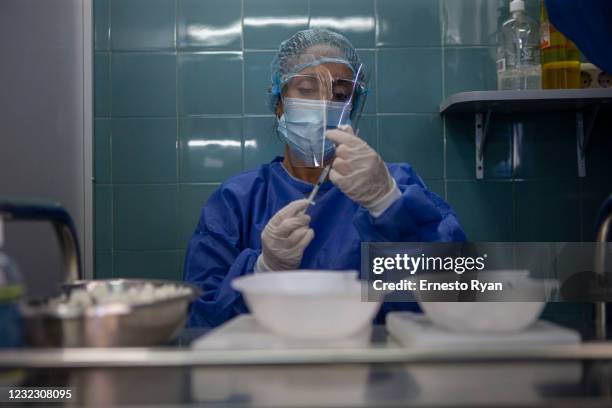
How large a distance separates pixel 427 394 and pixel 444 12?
1.68 meters

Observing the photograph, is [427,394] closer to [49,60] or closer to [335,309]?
[335,309]

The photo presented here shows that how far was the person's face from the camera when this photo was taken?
1.42 meters

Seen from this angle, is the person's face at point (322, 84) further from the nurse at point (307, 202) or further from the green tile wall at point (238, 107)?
the green tile wall at point (238, 107)

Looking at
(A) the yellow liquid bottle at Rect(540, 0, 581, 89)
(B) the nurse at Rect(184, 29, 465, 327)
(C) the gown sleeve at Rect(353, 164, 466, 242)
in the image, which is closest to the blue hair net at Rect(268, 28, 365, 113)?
(B) the nurse at Rect(184, 29, 465, 327)

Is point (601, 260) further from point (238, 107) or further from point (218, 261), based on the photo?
point (238, 107)

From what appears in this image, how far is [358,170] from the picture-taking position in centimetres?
120

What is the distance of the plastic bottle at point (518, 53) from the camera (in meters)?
1.79

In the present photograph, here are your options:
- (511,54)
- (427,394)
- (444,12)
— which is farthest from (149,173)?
(427,394)

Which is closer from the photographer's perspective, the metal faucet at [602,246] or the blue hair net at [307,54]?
the metal faucet at [602,246]

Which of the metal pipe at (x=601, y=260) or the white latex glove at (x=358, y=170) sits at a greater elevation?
the white latex glove at (x=358, y=170)

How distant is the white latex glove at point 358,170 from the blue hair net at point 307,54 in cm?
33

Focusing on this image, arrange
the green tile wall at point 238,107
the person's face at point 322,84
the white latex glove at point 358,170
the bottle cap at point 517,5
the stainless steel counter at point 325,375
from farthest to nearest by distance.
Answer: the green tile wall at point 238,107
the bottle cap at point 517,5
the person's face at point 322,84
the white latex glove at point 358,170
the stainless steel counter at point 325,375

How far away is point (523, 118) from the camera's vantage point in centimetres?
195

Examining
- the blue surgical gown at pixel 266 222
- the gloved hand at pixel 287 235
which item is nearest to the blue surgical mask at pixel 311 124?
the blue surgical gown at pixel 266 222
